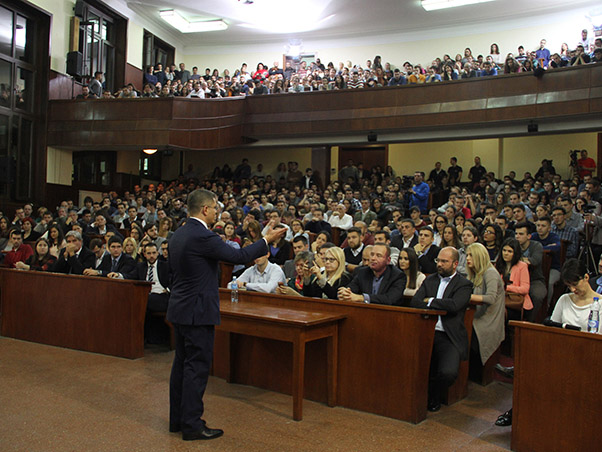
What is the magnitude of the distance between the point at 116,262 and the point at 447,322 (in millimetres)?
3714

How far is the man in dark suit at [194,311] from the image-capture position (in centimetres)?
322

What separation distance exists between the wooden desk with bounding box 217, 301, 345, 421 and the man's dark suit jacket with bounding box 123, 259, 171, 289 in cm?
161

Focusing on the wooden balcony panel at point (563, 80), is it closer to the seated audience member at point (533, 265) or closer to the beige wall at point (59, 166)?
the seated audience member at point (533, 265)

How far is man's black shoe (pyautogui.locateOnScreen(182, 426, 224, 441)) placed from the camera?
10.5 ft

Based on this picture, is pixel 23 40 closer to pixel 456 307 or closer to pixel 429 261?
pixel 429 261

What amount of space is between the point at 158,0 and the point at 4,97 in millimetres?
4422

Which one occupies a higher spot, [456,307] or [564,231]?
[564,231]

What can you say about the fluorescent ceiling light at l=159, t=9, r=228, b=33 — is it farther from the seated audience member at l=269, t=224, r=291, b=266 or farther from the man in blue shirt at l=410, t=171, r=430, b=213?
the seated audience member at l=269, t=224, r=291, b=266

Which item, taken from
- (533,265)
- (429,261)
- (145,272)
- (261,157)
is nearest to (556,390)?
(533,265)

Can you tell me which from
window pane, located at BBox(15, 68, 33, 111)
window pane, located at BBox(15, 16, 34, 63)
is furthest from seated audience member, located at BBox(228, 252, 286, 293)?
window pane, located at BBox(15, 16, 34, 63)

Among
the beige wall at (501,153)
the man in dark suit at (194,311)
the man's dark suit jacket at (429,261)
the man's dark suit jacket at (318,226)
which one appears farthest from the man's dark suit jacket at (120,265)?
the beige wall at (501,153)

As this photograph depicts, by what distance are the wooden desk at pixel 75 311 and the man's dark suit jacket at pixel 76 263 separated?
331 millimetres

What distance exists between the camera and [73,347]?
542 centimetres

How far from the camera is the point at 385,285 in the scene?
4172 mm
